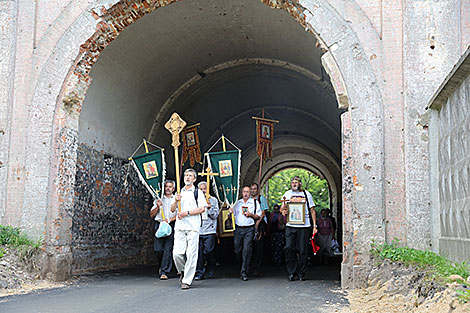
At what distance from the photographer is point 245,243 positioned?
9602 mm

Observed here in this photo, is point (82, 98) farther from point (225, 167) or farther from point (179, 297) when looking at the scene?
point (179, 297)

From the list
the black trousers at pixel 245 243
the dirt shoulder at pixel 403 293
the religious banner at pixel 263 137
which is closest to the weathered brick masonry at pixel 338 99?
the dirt shoulder at pixel 403 293

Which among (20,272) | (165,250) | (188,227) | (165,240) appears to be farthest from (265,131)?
(20,272)

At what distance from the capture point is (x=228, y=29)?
447 inches

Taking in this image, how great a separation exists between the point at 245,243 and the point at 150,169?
2.43 metres

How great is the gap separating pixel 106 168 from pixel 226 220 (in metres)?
2.69

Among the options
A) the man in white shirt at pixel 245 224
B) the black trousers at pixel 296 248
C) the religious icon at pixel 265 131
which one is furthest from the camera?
the religious icon at pixel 265 131

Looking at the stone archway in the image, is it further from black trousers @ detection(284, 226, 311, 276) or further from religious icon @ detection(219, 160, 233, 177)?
religious icon @ detection(219, 160, 233, 177)

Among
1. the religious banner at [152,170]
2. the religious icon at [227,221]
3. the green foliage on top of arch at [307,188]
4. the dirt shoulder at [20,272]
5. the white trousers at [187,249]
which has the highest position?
the green foliage on top of arch at [307,188]

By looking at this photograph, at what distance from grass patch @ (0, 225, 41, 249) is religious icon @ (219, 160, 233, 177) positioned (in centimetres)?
386

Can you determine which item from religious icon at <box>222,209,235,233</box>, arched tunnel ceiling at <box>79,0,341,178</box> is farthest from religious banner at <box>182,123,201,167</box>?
religious icon at <box>222,209,235,233</box>

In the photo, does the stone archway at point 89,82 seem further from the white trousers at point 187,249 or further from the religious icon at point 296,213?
the white trousers at point 187,249

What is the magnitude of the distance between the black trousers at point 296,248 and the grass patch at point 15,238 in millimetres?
4114

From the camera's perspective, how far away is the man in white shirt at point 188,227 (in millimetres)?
7980
